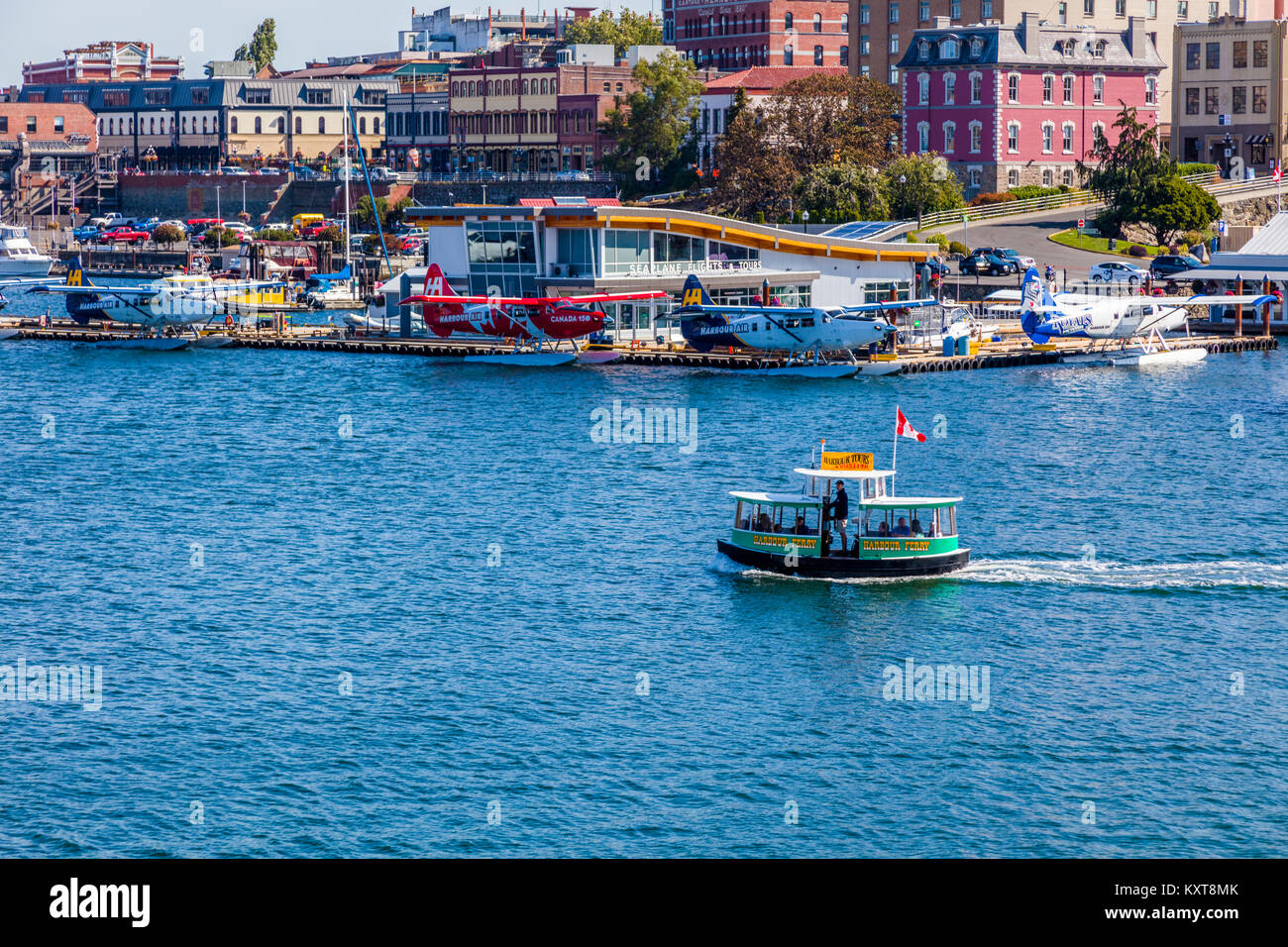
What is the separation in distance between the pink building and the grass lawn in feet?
58.6

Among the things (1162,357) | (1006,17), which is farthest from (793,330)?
(1006,17)

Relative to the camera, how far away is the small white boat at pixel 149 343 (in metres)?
118

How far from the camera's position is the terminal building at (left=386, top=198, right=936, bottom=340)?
10612 cm

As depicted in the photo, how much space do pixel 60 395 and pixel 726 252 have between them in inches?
1681

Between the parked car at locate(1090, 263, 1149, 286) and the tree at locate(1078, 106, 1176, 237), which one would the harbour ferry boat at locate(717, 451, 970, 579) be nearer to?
the parked car at locate(1090, 263, 1149, 286)

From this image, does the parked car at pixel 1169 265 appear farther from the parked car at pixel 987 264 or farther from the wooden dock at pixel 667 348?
the wooden dock at pixel 667 348

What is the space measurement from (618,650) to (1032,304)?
65923 millimetres

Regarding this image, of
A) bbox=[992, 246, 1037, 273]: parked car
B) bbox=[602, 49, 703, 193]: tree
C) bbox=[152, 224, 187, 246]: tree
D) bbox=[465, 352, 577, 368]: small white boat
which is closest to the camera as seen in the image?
bbox=[465, 352, 577, 368]: small white boat

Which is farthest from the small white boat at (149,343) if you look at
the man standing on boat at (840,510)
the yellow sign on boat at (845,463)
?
the man standing on boat at (840,510)

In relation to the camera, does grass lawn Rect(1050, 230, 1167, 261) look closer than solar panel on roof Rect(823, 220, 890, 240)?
No

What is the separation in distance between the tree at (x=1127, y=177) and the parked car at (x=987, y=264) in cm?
1431

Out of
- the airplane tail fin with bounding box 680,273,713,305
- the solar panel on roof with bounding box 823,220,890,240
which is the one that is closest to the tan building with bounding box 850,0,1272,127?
the solar panel on roof with bounding box 823,220,890,240

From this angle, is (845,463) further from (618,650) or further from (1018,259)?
(1018,259)

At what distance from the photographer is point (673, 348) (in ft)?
339
